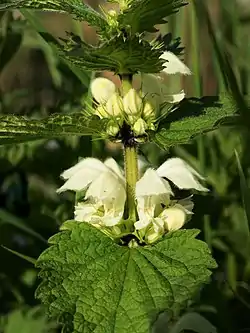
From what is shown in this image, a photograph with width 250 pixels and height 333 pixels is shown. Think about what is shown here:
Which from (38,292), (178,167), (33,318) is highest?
(178,167)

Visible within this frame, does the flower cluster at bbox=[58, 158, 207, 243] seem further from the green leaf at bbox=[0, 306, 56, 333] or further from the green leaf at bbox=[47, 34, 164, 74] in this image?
the green leaf at bbox=[0, 306, 56, 333]

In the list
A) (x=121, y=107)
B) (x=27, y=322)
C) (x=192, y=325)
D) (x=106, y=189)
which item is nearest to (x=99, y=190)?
(x=106, y=189)

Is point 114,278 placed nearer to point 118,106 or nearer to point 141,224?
point 141,224

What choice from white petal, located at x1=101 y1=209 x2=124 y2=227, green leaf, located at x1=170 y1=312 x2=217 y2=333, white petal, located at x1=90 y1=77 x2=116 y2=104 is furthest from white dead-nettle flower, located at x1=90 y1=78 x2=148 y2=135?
green leaf, located at x1=170 y1=312 x2=217 y2=333

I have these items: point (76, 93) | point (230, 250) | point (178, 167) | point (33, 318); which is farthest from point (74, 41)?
point (76, 93)

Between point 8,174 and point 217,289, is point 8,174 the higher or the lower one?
the higher one

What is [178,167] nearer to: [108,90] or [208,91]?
[108,90]

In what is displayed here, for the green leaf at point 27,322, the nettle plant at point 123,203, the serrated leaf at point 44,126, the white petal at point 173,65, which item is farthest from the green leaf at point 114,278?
the green leaf at point 27,322
